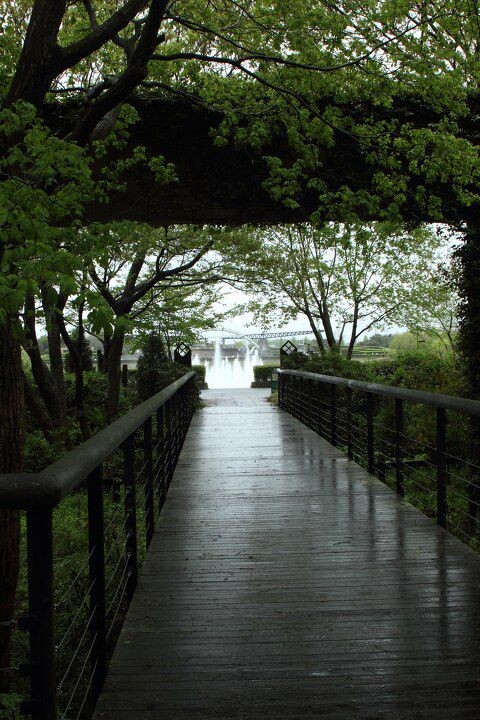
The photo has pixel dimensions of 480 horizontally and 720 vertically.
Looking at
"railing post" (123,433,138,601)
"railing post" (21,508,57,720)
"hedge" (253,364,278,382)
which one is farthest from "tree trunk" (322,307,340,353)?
"railing post" (21,508,57,720)

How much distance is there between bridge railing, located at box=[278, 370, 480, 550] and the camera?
4836mm

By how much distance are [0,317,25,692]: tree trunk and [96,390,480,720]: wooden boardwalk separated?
3.16ft

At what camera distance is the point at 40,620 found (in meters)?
1.55

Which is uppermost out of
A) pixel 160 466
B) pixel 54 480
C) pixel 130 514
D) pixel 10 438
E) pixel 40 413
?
pixel 54 480

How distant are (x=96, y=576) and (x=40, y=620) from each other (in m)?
0.94

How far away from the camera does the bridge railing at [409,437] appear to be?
4836mm

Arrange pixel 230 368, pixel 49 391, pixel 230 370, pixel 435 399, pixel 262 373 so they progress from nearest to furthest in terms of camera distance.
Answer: pixel 435 399 < pixel 49 391 < pixel 262 373 < pixel 230 370 < pixel 230 368

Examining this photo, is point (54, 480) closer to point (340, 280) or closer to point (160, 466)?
point (160, 466)

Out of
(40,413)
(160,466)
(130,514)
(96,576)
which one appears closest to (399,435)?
(160,466)

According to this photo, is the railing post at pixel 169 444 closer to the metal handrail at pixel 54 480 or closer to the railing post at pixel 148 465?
the railing post at pixel 148 465

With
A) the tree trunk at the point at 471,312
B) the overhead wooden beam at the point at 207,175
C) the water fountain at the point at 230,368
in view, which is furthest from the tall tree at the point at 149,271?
the water fountain at the point at 230,368

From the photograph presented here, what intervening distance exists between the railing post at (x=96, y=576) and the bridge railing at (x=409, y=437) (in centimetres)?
207

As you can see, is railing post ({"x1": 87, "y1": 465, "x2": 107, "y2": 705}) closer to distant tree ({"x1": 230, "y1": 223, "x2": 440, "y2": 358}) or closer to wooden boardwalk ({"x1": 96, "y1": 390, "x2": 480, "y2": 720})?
wooden boardwalk ({"x1": 96, "y1": 390, "x2": 480, "y2": 720})

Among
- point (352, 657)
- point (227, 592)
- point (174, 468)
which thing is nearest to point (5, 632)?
point (227, 592)
